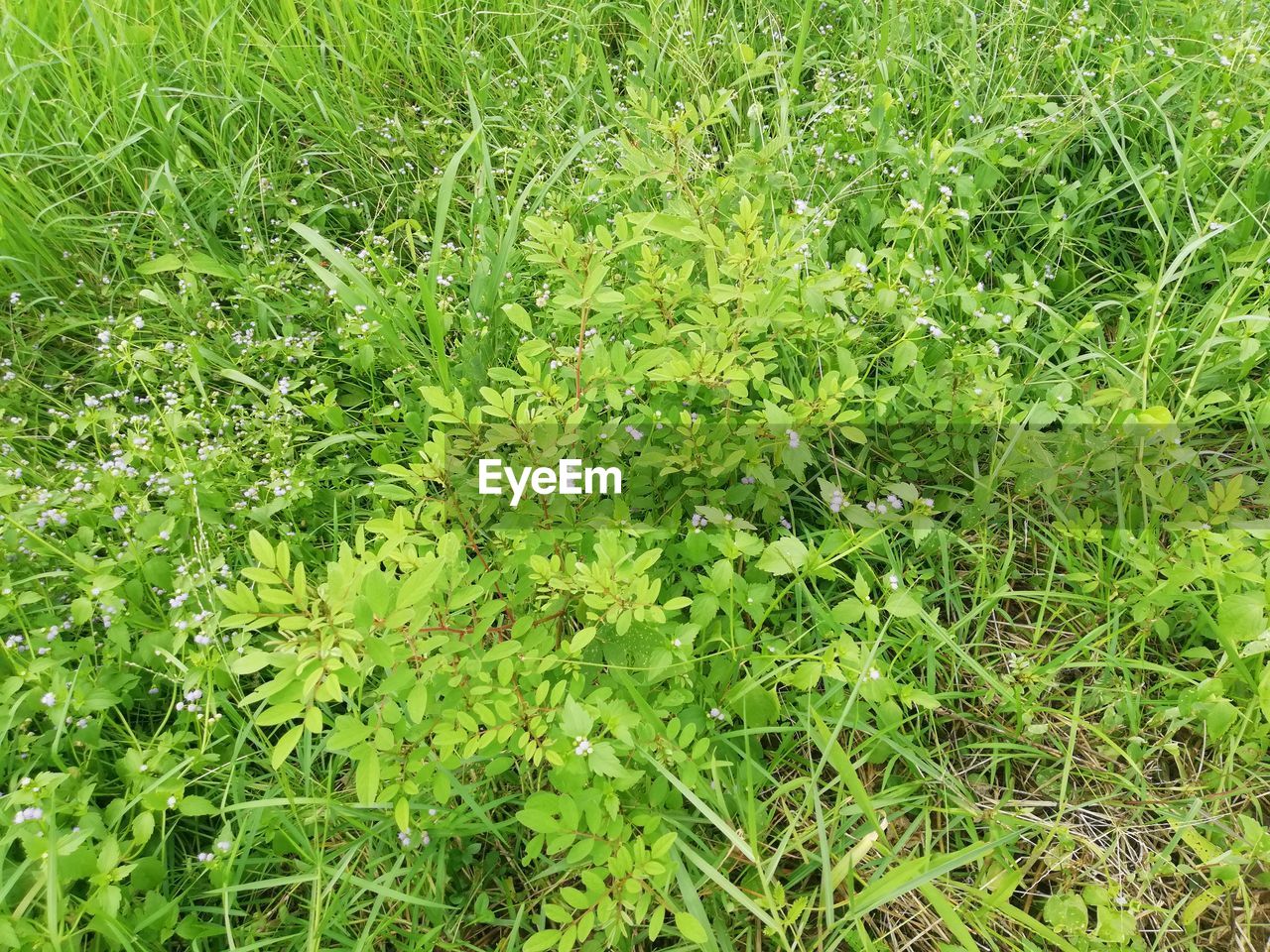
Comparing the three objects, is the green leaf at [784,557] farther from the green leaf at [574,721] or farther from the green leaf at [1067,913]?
the green leaf at [1067,913]

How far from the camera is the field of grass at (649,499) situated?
1.41 metres

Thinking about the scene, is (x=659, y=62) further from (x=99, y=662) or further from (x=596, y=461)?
(x=99, y=662)

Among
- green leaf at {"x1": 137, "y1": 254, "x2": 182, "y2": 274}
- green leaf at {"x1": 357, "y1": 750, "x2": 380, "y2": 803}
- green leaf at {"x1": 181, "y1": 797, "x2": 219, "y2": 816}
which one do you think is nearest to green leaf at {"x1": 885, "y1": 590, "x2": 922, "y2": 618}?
green leaf at {"x1": 357, "y1": 750, "x2": 380, "y2": 803}

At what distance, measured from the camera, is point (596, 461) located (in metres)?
1.88

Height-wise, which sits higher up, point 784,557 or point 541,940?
point 784,557

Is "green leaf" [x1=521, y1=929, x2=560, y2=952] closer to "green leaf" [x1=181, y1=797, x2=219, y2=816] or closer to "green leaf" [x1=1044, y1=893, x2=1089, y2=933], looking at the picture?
"green leaf" [x1=181, y1=797, x2=219, y2=816]

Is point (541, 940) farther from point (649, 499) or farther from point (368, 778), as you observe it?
point (649, 499)

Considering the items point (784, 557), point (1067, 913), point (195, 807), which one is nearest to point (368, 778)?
point (195, 807)

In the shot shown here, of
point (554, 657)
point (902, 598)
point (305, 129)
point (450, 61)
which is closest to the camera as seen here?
point (554, 657)

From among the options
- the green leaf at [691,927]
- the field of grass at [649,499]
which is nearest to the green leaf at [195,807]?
the field of grass at [649,499]

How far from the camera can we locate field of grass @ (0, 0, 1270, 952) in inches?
55.4

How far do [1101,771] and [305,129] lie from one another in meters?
2.94

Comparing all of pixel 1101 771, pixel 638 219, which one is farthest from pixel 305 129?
pixel 1101 771

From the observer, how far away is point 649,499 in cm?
191
